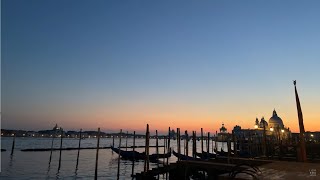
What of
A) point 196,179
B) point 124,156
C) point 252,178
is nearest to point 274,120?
point 124,156

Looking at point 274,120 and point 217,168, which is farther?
point 274,120

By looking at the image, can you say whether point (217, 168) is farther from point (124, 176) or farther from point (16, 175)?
point (16, 175)

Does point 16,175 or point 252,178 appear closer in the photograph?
point 252,178

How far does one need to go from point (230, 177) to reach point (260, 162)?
7.46 m

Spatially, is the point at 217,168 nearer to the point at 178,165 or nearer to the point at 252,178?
the point at 178,165

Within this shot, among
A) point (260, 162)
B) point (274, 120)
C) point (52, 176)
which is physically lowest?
point (52, 176)

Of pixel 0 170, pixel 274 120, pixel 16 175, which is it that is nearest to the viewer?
pixel 16 175

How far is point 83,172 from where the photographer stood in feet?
104

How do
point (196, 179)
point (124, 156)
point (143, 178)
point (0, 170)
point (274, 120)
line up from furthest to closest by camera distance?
point (274, 120)
point (124, 156)
point (0, 170)
point (196, 179)
point (143, 178)

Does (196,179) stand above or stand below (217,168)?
below

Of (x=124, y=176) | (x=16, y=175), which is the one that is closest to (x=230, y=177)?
(x=124, y=176)

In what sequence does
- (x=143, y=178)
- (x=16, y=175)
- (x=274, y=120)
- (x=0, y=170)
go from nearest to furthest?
(x=143, y=178)
(x=16, y=175)
(x=0, y=170)
(x=274, y=120)

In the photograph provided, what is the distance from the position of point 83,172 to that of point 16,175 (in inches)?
286

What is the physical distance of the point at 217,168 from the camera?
1495 cm
